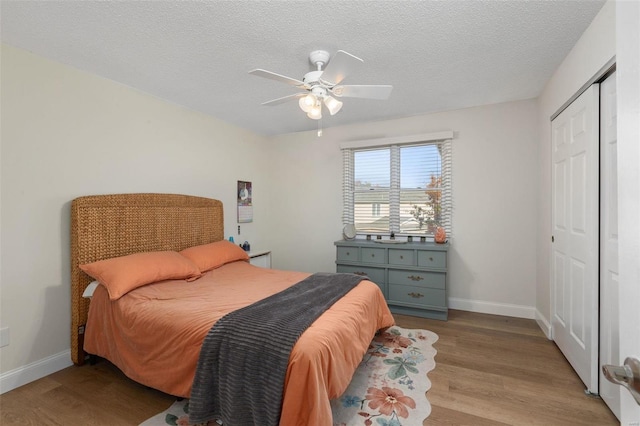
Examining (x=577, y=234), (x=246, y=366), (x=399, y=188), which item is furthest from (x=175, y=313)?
(x=399, y=188)

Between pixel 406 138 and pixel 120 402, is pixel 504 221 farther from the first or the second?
pixel 120 402

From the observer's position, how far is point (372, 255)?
3.81m

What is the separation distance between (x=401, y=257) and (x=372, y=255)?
0.37 meters

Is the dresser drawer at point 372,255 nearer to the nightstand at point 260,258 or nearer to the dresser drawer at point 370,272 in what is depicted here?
the dresser drawer at point 370,272

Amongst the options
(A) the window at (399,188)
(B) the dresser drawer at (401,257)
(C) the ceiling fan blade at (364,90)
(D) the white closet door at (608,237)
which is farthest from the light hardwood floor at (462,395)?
(C) the ceiling fan blade at (364,90)

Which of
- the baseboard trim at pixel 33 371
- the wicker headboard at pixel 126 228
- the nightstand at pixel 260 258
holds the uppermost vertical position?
the wicker headboard at pixel 126 228

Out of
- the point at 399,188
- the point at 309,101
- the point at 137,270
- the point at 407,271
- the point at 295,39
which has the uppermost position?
the point at 295,39

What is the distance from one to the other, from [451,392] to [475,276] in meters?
1.98

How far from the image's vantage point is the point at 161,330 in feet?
6.34

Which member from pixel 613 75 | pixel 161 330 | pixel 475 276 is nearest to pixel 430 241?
pixel 475 276

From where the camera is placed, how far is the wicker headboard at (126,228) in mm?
2484

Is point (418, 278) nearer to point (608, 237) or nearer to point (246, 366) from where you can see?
point (608, 237)

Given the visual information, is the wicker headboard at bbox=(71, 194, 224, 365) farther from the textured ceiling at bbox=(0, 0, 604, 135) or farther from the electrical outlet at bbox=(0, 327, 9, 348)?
the textured ceiling at bbox=(0, 0, 604, 135)

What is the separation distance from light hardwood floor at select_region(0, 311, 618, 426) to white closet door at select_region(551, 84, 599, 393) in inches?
8.8
